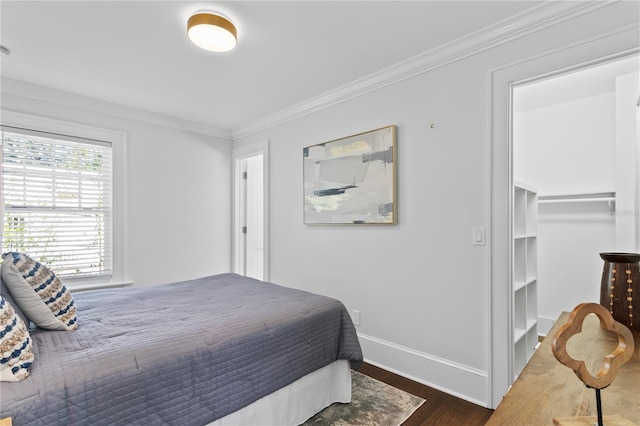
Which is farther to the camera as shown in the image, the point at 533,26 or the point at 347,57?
the point at 347,57

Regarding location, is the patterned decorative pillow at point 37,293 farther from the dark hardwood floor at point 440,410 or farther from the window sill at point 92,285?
the dark hardwood floor at point 440,410

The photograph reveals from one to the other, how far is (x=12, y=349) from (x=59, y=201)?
246cm

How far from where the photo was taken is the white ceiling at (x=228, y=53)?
1.86m

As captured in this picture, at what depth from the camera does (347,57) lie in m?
2.41

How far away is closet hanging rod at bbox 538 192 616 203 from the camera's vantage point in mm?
2923

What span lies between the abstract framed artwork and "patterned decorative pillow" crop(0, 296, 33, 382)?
7.30ft

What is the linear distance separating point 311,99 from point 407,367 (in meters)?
2.58

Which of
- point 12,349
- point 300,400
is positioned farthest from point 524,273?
point 12,349

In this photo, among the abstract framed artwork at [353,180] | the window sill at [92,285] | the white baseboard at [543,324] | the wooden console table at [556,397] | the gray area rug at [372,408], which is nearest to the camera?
the wooden console table at [556,397]

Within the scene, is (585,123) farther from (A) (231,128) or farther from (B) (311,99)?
(A) (231,128)

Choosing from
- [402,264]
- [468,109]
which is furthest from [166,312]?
[468,109]

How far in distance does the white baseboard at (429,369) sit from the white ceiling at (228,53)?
2.27m

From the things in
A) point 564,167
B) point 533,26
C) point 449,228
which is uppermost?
point 533,26

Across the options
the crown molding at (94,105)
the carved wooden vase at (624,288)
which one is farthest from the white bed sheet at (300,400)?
the crown molding at (94,105)
